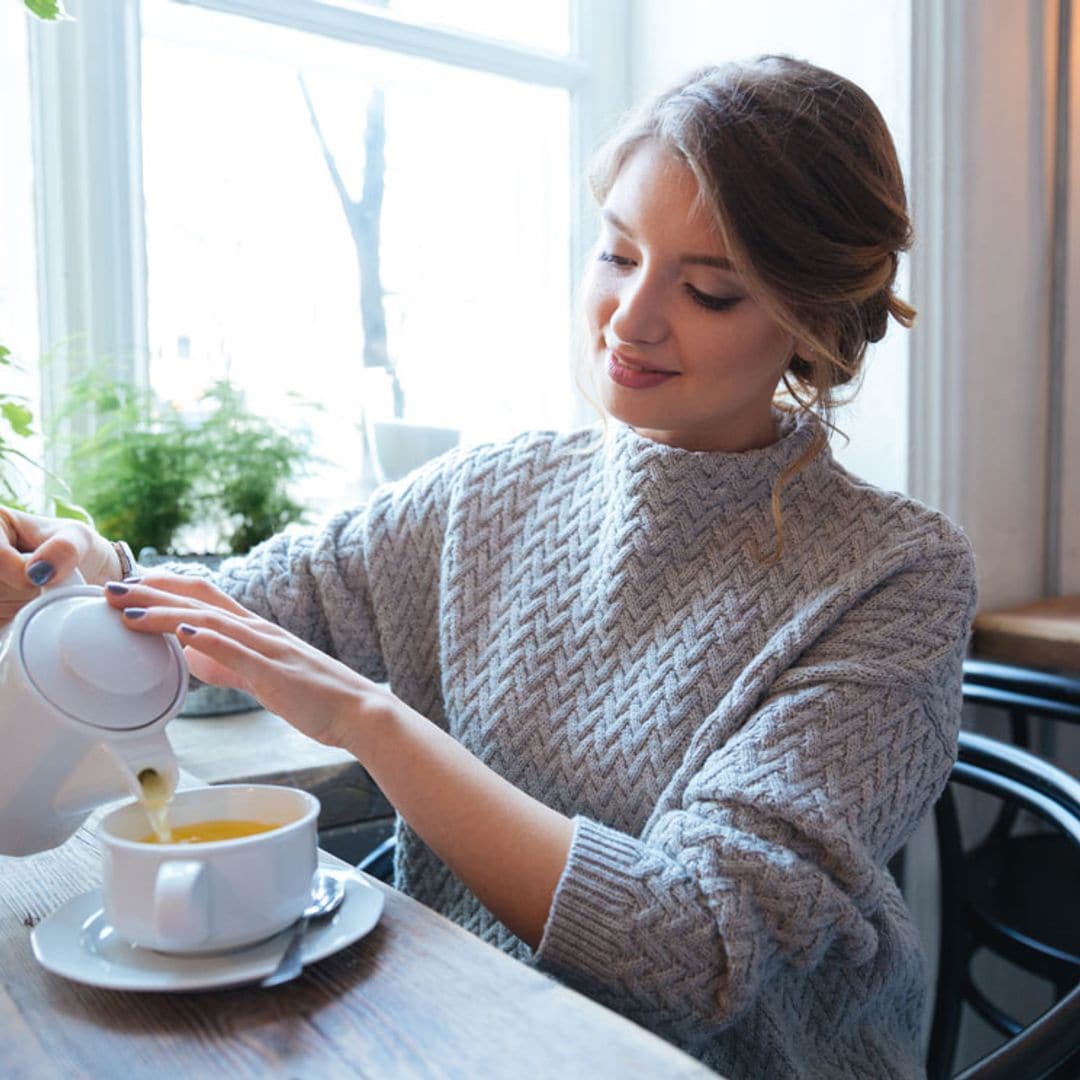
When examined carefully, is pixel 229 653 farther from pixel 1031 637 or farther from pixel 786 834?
pixel 1031 637

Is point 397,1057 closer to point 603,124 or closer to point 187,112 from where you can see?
point 187,112

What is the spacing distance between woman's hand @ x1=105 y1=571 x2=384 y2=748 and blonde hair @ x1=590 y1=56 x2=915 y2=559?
430 mm

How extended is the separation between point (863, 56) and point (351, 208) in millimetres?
767

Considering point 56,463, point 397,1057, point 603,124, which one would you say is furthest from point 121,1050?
point 603,124

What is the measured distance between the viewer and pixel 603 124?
197 centimetres

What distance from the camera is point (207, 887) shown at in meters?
0.59

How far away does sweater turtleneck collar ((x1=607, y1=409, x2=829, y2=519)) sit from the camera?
108 cm

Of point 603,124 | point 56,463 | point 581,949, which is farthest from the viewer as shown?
point 603,124

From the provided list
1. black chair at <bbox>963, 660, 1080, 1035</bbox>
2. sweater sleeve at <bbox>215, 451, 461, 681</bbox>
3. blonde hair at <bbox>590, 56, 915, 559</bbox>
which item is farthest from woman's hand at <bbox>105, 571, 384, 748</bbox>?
black chair at <bbox>963, 660, 1080, 1035</bbox>

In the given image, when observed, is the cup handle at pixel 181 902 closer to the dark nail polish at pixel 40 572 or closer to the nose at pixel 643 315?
the dark nail polish at pixel 40 572

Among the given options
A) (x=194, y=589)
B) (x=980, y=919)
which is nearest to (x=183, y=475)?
(x=194, y=589)

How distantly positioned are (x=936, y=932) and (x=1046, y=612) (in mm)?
501

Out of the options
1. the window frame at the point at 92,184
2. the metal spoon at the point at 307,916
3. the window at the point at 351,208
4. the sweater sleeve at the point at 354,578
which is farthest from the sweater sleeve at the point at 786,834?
the window frame at the point at 92,184

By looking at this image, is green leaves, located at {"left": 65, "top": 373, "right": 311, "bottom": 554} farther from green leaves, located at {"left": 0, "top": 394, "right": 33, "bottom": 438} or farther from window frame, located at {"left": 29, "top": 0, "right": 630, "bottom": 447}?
green leaves, located at {"left": 0, "top": 394, "right": 33, "bottom": 438}
